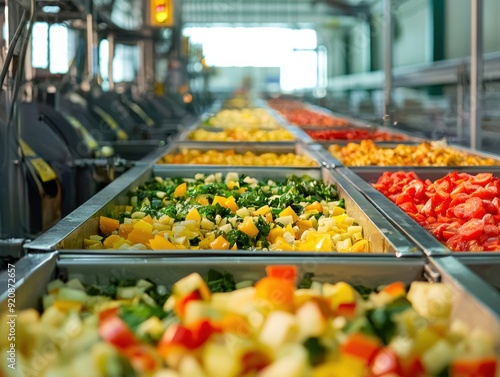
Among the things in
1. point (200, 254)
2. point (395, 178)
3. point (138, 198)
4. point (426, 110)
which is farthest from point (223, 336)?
point (426, 110)

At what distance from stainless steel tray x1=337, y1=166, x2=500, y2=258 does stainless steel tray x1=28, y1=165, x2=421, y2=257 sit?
0.10 ft

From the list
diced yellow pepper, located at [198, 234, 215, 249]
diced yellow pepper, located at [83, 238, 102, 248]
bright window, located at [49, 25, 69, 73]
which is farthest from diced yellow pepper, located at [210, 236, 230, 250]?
bright window, located at [49, 25, 69, 73]

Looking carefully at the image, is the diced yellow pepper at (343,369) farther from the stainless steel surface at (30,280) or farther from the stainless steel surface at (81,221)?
the stainless steel surface at (81,221)

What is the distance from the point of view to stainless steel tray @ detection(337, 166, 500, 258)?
6.15ft

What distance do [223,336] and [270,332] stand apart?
81 millimetres

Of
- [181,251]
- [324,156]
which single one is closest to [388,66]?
[324,156]

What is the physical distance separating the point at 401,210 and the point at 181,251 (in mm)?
930

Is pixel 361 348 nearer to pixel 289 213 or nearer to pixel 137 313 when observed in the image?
pixel 137 313

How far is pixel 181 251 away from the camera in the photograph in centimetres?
183

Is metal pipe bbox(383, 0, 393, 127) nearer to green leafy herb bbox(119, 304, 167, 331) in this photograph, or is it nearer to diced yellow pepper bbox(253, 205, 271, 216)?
diced yellow pepper bbox(253, 205, 271, 216)

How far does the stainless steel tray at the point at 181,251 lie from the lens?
6.15 ft

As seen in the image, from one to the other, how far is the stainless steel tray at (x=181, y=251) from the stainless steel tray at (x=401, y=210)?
0.10 feet

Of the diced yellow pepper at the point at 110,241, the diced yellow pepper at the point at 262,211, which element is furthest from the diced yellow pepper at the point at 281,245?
the diced yellow pepper at the point at 110,241

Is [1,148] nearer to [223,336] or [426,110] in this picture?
[223,336]
